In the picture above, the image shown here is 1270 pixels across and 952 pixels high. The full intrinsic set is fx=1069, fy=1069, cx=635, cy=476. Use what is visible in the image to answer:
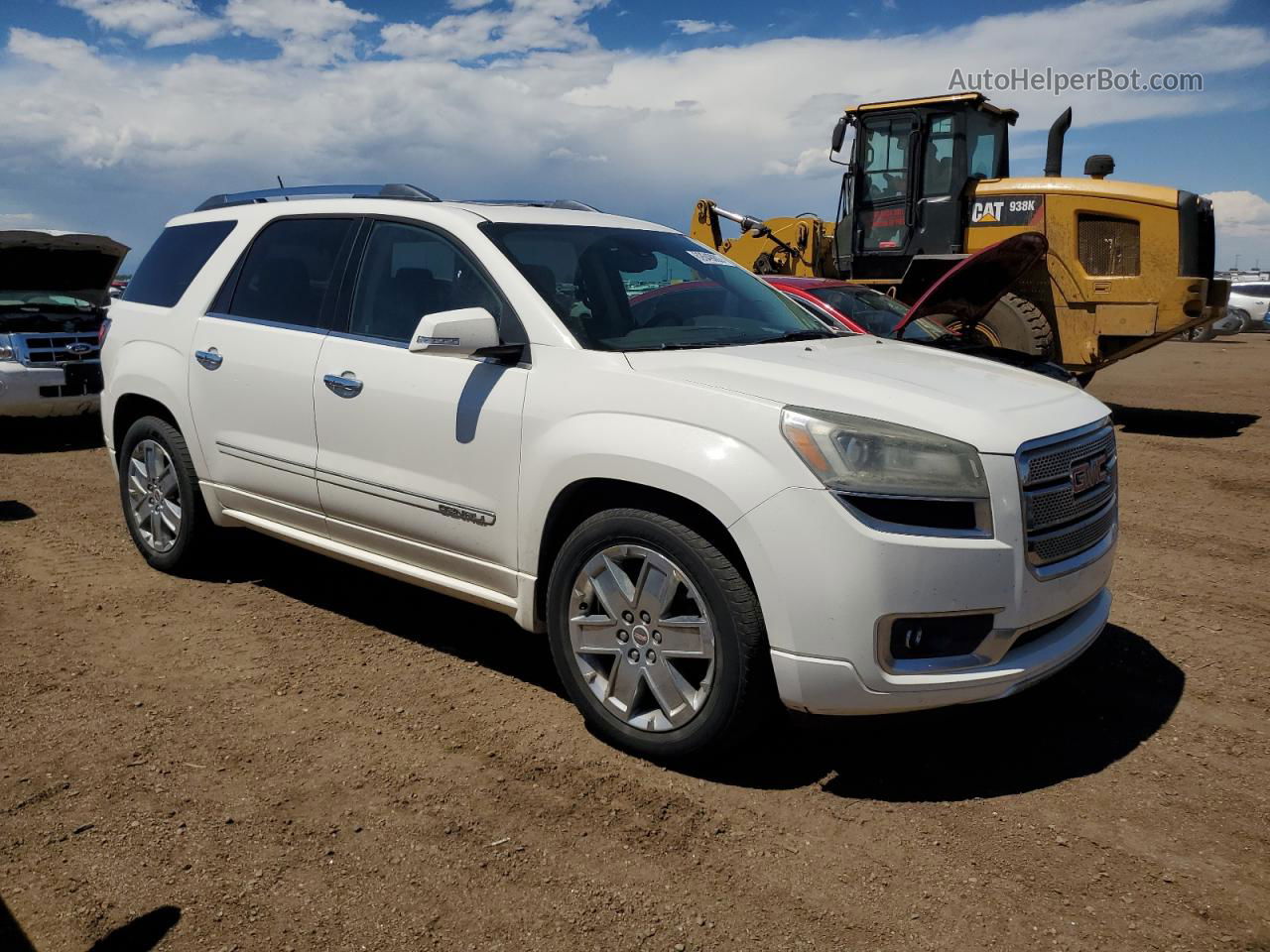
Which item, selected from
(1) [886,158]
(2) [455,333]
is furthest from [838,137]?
(2) [455,333]

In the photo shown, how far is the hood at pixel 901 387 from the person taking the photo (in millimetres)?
3205

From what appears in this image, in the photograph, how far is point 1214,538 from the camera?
6652 mm

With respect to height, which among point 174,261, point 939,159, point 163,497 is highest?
point 939,159

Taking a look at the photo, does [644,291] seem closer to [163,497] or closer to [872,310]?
[163,497]

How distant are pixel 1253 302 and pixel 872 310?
26914mm

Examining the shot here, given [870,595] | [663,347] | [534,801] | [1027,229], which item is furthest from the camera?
[1027,229]

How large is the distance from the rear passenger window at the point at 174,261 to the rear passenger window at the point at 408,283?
1.23 metres

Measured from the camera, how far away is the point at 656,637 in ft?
11.2

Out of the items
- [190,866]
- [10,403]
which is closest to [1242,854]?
[190,866]

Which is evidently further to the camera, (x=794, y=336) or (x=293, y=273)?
(x=293, y=273)

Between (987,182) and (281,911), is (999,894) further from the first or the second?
(987,182)

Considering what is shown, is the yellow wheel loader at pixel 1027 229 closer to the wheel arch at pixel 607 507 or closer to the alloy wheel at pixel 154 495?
the alloy wheel at pixel 154 495

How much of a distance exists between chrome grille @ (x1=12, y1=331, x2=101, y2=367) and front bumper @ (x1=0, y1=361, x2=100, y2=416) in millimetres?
90

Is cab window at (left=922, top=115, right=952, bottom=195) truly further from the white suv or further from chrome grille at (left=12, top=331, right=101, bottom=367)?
chrome grille at (left=12, top=331, right=101, bottom=367)
